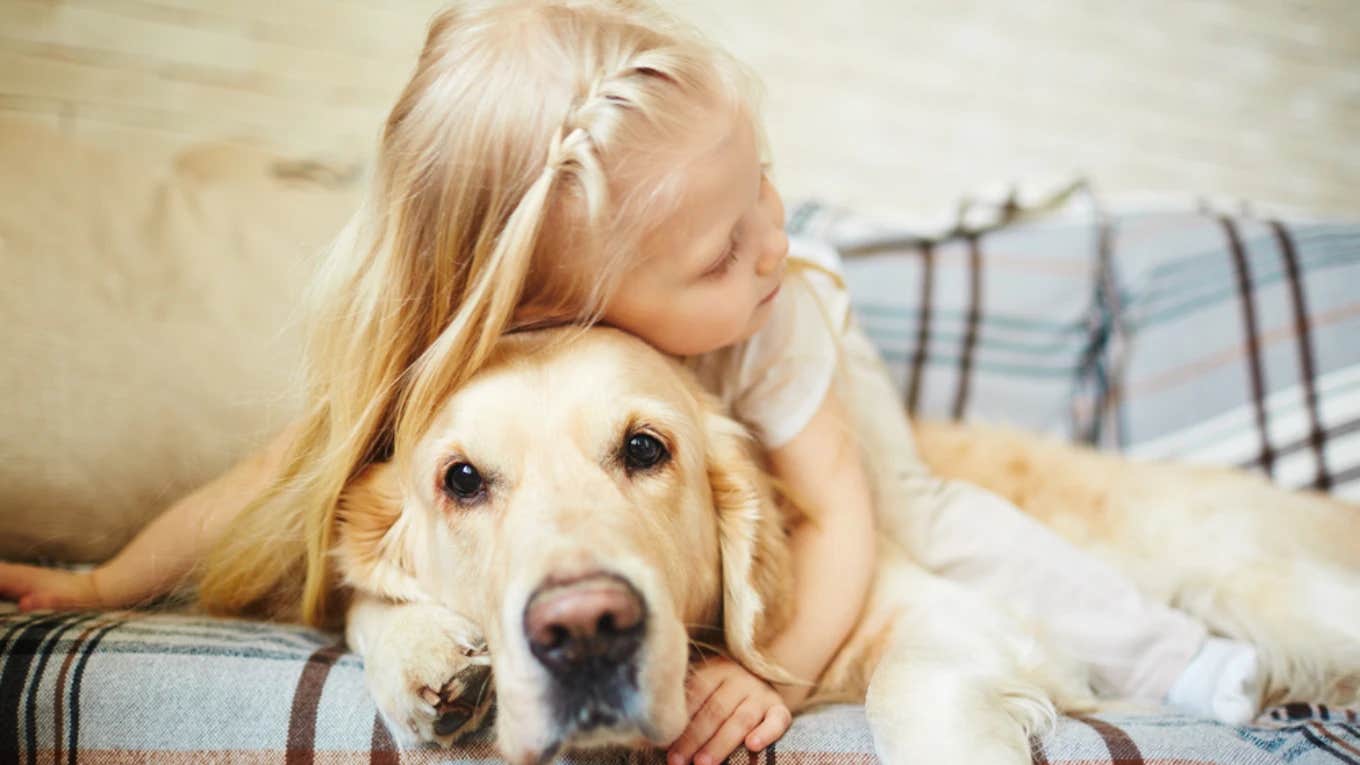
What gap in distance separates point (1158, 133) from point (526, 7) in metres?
2.85

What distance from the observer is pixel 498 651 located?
1.04m

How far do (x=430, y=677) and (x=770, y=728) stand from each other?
1.46ft

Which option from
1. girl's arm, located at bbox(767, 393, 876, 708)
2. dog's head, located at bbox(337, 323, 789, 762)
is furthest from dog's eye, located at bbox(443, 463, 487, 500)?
girl's arm, located at bbox(767, 393, 876, 708)

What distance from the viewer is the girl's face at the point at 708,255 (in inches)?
48.0

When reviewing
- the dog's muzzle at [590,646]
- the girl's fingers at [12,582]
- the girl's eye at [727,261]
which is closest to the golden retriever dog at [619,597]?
the dog's muzzle at [590,646]

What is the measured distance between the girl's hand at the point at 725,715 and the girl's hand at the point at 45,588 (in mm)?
1015

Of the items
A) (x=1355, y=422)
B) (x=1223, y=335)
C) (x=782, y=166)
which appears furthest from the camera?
(x=782, y=166)

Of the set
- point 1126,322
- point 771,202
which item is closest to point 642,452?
point 771,202

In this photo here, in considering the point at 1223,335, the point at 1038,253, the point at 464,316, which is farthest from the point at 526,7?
the point at 1223,335

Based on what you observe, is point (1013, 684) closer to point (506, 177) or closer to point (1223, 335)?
point (506, 177)

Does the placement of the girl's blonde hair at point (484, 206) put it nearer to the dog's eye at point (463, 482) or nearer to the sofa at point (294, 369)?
the dog's eye at point (463, 482)

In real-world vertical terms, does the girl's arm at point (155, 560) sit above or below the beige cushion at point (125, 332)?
below

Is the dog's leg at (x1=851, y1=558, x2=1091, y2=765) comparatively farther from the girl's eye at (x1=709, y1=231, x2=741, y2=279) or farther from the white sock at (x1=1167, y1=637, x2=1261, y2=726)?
the girl's eye at (x1=709, y1=231, x2=741, y2=279)

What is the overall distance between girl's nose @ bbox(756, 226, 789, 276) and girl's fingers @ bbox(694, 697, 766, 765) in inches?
24.7
